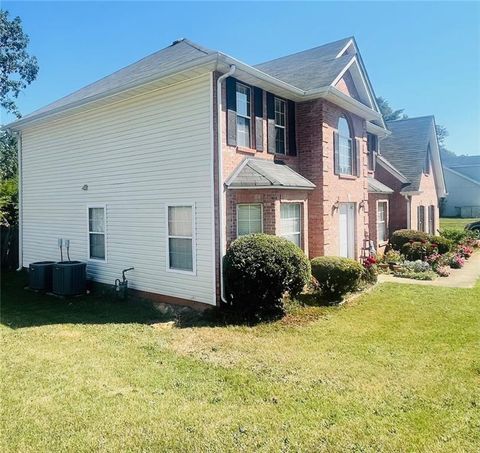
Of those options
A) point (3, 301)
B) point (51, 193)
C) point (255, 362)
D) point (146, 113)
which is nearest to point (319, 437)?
point (255, 362)

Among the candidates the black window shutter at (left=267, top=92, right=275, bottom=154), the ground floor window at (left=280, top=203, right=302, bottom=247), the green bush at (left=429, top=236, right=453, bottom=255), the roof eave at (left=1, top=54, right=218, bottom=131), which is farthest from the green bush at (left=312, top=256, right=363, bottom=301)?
the green bush at (left=429, top=236, right=453, bottom=255)

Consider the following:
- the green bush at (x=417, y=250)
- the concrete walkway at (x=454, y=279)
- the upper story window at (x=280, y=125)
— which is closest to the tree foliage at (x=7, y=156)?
the upper story window at (x=280, y=125)

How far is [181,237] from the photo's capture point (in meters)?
9.52

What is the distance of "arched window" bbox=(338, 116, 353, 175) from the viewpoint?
1304cm

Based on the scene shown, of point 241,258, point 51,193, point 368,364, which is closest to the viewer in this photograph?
point 368,364

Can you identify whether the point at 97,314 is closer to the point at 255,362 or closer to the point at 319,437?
the point at 255,362

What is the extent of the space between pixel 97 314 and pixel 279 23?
9.40 metres

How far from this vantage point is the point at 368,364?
19.3 feet

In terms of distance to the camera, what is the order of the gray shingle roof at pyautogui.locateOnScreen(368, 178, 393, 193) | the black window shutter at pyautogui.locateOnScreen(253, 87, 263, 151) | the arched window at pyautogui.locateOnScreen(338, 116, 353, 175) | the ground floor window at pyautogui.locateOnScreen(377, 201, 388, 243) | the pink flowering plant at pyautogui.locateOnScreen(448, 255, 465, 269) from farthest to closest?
→ 1. the ground floor window at pyautogui.locateOnScreen(377, 201, 388, 243)
2. the gray shingle roof at pyautogui.locateOnScreen(368, 178, 393, 193)
3. the pink flowering plant at pyautogui.locateOnScreen(448, 255, 465, 269)
4. the arched window at pyautogui.locateOnScreen(338, 116, 353, 175)
5. the black window shutter at pyautogui.locateOnScreen(253, 87, 263, 151)

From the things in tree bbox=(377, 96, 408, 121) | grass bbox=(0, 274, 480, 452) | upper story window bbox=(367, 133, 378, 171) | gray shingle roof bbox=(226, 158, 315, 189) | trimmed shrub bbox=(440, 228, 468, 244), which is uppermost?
tree bbox=(377, 96, 408, 121)

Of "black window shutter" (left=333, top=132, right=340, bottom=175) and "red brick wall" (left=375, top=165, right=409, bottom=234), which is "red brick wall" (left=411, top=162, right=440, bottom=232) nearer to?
"red brick wall" (left=375, top=165, right=409, bottom=234)

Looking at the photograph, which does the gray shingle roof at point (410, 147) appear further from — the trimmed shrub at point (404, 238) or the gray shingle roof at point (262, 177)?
the gray shingle roof at point (262, 177)

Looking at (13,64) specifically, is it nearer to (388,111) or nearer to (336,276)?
(336,276)

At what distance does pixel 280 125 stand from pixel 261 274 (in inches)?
201
